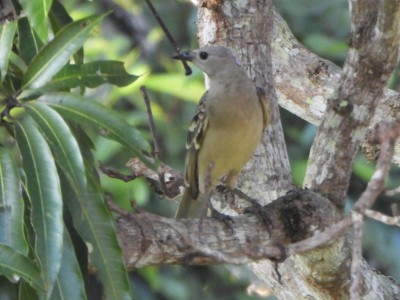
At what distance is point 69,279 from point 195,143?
1.47 metres

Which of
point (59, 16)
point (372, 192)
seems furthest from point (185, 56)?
point (372, 192)

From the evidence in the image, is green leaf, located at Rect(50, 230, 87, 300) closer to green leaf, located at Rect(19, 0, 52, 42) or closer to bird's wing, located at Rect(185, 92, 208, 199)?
green leaf, located at Rect(19, 0, 52, 42)

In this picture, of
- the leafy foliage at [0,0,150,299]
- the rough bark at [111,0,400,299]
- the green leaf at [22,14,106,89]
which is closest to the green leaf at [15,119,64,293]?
the leafy foliage at [0,0,150,299]

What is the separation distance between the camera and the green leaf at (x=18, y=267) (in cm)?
286

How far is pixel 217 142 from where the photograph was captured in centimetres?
430

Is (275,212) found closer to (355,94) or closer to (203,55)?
(355,94)

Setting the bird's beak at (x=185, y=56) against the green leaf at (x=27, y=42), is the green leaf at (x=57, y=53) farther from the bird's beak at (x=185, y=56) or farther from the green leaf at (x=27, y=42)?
the bird's beak at (x=185, y=56)

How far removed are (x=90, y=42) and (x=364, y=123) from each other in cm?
341

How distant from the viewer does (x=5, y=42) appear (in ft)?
10.4

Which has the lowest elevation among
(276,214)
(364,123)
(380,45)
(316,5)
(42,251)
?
(42,251)

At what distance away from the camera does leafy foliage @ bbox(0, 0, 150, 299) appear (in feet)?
9.50

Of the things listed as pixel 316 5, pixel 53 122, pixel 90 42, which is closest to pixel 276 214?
pixel 53 122

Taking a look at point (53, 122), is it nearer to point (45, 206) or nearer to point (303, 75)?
point (45, 206)

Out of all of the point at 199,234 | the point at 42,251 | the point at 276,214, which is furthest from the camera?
the point at 276,214
